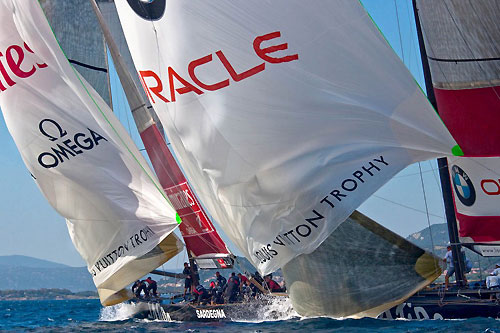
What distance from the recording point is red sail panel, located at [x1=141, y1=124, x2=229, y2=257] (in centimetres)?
2094

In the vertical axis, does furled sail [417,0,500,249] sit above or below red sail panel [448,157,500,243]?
above

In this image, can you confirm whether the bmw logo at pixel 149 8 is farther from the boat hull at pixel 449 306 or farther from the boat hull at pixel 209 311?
the boat hull at pixel 209 311

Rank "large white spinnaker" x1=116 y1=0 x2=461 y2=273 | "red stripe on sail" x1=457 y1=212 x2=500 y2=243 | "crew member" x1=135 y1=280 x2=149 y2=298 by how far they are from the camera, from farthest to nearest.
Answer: "crew member" x1=135 y1=280 x2=149 y2=298 < "red stripe on sail" x1=457 y1=212 x2=500 y2=243 < "large white spinnaker" x1=116 y1=0 x2=461 y2=273

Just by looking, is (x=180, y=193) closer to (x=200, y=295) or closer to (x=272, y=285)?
(x=200, y=295)

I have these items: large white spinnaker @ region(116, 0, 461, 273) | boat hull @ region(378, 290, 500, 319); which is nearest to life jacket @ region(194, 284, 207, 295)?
boat hull @ region(378, 290, 500, 319)

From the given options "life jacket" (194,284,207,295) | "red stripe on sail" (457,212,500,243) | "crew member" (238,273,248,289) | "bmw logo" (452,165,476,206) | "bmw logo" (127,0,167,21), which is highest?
"bmw logo" (127,0,167,21)

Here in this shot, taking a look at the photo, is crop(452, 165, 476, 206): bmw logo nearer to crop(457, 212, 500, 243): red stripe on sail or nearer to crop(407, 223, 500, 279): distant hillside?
crop(457, 212, 500, 243): red stripe on sail

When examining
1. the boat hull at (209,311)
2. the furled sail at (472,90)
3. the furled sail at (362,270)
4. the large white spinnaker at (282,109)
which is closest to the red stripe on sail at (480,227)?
the furled sail at (472,90)

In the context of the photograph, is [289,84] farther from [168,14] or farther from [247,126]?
[168,14]

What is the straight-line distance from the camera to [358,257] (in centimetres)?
1277

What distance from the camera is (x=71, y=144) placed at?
637 inches

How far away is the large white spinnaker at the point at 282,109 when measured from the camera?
1061 centimetres

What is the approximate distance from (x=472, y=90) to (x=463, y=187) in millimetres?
1902

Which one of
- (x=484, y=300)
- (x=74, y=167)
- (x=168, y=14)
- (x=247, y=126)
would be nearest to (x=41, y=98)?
(x=74, y=167)
